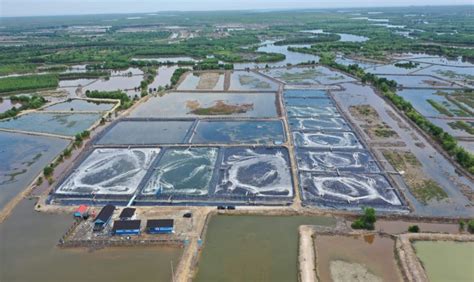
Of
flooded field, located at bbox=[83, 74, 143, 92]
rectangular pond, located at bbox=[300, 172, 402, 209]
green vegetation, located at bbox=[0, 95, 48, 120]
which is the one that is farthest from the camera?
flooded field, located at bbox=[83, 74, 143, 92]

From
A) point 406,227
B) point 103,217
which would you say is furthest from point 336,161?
point 103,217

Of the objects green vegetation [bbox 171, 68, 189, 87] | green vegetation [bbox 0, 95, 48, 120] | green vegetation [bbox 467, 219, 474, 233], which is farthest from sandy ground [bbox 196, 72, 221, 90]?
green vegetation [bbox 467, 219, 474, 233]

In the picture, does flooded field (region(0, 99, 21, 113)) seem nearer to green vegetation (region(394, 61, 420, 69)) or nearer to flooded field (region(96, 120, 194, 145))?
flooded field (region(96, 120, 194, 145))

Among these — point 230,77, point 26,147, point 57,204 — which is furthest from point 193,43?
point 57,204

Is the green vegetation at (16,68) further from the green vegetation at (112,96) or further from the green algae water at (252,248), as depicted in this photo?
the green algae water at (252,248)

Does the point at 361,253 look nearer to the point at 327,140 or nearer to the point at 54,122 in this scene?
the point at 327,140

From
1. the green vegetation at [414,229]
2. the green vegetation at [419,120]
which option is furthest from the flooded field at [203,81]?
the green vegetation at [414,229]

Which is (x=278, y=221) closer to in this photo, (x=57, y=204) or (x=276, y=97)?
(x=57, y=204)
